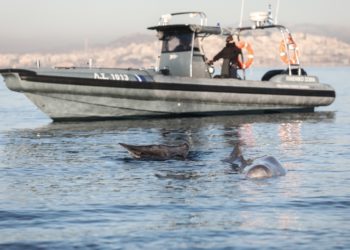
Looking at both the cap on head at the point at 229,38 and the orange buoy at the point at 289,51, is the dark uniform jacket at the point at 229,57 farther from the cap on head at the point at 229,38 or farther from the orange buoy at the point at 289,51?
the orange buoy at the point at 289,51

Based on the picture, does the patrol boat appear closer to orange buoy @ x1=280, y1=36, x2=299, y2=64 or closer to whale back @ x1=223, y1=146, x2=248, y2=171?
orange buoy @ x1=280, y1=36, x2=299, y2=64

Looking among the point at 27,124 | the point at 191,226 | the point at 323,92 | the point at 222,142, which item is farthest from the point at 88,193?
the point at 323,92

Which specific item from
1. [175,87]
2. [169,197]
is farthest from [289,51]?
[169,197]

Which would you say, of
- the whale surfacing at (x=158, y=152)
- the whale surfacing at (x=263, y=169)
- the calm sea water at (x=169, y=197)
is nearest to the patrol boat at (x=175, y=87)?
the calm sea water at (x=169, y=197)

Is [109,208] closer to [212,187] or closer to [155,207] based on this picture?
[155,207]

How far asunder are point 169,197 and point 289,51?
16.4 m

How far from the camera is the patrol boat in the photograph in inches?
820

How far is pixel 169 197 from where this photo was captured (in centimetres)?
952

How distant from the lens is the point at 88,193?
32.2 feet

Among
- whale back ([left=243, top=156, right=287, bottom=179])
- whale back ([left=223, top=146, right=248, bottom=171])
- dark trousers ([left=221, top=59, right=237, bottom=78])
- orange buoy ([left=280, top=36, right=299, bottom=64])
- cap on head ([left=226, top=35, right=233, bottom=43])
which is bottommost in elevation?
whale back ([left=223, top=146, right=248, bottom=171])

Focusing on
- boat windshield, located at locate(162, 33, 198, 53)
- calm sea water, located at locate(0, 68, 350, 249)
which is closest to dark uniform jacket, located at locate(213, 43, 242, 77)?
boat windshield, located at locate(162, 33, 198, 53)

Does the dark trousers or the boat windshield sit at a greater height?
the boat windshield

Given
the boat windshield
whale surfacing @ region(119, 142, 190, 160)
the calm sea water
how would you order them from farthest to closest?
the boat windshield
whale surfacing @ region(119, 142, 190, 160)
the calm sea water

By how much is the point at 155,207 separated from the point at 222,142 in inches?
305
